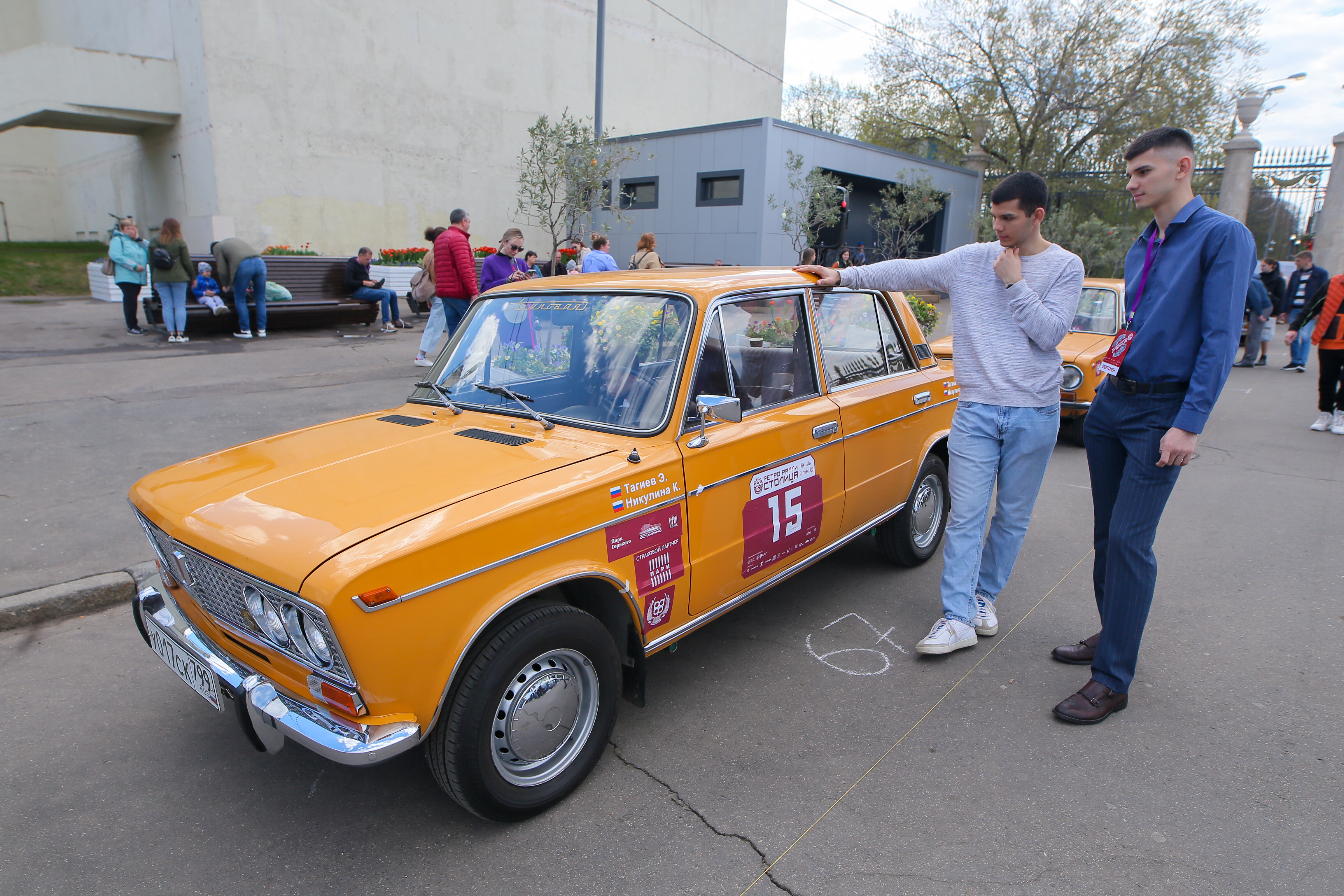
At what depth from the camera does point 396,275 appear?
702 inches

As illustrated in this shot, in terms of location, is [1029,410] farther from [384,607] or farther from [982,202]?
[982,202]

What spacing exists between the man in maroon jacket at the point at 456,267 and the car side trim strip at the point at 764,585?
5623 mm

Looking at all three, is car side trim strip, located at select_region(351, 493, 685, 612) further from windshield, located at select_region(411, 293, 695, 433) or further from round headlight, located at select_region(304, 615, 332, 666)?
windshield, located at select_region(411, 293, 695, 433)

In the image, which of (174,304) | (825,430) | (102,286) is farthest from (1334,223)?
(102,286)

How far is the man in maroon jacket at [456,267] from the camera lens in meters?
8.53

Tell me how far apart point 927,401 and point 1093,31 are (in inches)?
961

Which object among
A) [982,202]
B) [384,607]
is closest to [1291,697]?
[384,607]

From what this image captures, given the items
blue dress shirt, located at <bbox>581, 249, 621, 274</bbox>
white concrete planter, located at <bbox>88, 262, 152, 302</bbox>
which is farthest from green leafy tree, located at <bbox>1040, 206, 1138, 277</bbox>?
white concrete planter, located at <bbox>88, 262, 152, 302</bbox>

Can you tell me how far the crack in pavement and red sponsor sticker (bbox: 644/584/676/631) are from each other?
495mm

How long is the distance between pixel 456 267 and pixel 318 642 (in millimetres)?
7063

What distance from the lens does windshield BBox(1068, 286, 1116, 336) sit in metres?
8.61

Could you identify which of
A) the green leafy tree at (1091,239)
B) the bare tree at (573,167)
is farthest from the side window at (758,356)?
the green leafy tree at (1091,239)

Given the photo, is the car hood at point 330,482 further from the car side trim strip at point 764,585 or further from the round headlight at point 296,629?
the car side trim strip at point 764,585

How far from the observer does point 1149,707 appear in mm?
3326
